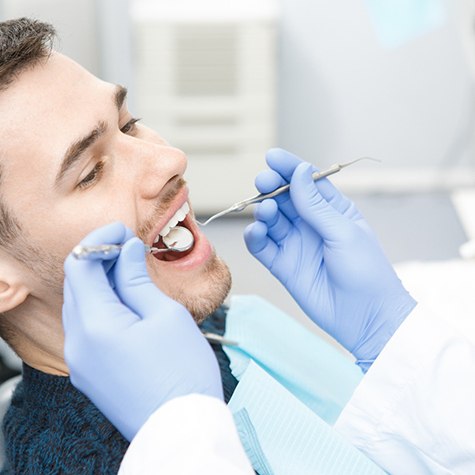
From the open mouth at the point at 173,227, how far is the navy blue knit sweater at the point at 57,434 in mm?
261

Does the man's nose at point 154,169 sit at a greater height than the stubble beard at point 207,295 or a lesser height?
greater

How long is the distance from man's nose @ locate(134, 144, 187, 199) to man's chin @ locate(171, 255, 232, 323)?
0.16m

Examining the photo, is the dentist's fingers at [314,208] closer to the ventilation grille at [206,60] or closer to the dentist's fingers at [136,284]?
the dentist's fingers at [136,284]

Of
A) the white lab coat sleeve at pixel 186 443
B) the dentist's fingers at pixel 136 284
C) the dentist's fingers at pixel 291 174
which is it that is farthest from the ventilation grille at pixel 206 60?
the white lab coat sleeve at pixel 186 443

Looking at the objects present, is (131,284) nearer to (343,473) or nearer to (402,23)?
(343,473)

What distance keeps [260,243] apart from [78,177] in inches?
13.4

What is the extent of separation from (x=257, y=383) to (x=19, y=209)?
43 cm

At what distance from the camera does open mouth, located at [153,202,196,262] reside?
1291 millimetres

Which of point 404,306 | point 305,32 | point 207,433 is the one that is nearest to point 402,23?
point 305,32

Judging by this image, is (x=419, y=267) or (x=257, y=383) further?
(x=419, y=267)

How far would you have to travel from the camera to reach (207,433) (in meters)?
0.88

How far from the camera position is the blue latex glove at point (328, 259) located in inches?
49.6

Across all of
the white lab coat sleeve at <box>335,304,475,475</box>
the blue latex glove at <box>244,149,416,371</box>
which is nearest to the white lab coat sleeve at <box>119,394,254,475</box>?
the white lab coat sleeve at <box>335,304,475,475</box>

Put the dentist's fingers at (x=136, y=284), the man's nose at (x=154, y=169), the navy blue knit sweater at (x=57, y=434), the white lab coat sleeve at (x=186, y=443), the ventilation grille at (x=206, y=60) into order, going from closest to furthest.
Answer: the white lab coat sleeve at (x=186, y=443) → the dentist's fingers at (x=136, y=284) → the navy blue knit sweater at (x=57, y=434) → the man's nose at (x=154, y=169) → the ventilation grille at (x=206, y=60)
